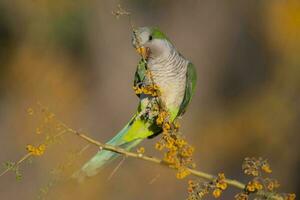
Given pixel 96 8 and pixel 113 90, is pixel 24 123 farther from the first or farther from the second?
pixel 96 8

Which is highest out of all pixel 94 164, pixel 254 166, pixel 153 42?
pixel 153 42

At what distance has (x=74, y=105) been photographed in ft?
15.2

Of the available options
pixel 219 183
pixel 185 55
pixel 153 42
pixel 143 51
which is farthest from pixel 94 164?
pixel 185 55

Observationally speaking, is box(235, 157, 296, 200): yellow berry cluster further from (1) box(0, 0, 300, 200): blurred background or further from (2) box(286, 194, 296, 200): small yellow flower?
(1) box(0, 0, 300, 200): blurred background

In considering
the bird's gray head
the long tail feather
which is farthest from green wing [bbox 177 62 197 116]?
the long tail feather

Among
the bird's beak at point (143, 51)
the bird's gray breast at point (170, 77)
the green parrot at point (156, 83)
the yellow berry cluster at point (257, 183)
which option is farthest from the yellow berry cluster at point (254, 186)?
the bird's gray breast at point (170, 77)

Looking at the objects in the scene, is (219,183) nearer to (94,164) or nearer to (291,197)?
(291,197)

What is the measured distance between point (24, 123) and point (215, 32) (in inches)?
73.4

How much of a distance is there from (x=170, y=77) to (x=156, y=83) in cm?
10

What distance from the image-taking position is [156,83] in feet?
5.97

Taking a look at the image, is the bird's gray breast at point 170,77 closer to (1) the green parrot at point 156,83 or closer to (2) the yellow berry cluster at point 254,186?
(1) the green parrot at point 156,83

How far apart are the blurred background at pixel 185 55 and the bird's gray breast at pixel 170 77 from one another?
66.5 inches

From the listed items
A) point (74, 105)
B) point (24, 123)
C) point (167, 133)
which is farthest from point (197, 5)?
point (167, 133)

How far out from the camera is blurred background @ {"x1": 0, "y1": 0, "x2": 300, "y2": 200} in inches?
155
